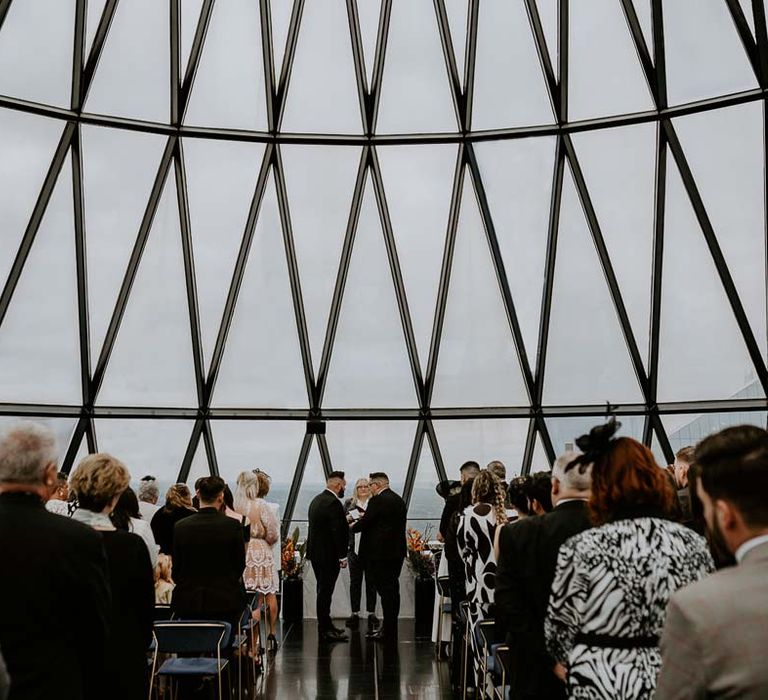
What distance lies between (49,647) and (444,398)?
11.7 m

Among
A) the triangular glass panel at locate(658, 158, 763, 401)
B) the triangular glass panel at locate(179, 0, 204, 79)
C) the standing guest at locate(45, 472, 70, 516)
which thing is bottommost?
the standing guest at locate(45, 472, 70, 516)

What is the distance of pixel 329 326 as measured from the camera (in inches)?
566

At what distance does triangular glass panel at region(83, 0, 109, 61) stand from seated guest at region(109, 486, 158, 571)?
877 cm

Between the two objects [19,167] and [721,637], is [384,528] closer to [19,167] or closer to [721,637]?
[19,167]

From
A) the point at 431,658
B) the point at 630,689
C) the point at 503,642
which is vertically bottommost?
the point at 431,658

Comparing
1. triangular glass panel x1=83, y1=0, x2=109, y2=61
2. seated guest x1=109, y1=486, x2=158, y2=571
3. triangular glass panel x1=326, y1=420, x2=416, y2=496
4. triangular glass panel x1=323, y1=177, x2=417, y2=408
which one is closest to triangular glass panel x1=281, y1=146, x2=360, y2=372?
triangular glass panel x1=323, y1=177, x2=417, y2=408

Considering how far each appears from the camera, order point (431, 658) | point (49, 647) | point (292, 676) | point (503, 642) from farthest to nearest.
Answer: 1. point (431, 658)
2. point (292, 676)
3. point (503, 642)
4. point (49, 647)

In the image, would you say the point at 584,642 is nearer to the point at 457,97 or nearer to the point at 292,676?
the point at 292,676

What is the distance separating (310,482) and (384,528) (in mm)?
4474

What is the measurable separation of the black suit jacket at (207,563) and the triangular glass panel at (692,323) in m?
9.53

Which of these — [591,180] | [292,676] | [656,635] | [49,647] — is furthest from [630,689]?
[591,180]

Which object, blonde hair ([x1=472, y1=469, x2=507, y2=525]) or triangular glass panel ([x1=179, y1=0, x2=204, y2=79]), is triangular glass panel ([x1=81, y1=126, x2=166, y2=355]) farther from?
blonde hair ([x1=472, y1=469, x2=507, y2=525])

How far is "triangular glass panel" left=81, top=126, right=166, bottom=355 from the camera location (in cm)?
1293

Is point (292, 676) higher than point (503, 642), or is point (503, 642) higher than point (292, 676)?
point (503, 642)
